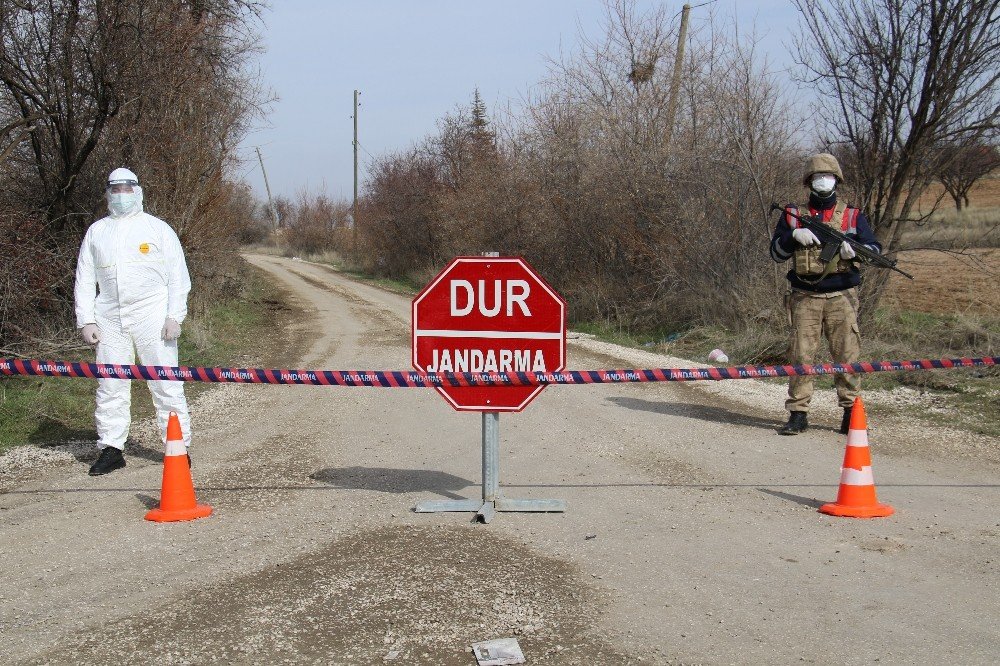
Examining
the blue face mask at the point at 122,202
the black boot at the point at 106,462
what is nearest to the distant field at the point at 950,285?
the blue face mask at the point at 122,202

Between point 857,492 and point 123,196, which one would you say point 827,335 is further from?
point 123,196

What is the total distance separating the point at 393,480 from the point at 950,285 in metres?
18.6

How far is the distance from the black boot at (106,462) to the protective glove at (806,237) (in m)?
A: 5.82

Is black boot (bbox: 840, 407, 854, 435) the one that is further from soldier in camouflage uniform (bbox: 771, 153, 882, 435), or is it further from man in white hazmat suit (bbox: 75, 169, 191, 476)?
man in white hazmat suit (bbox: 75, 169, 191, 476)

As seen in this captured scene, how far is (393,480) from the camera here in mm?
6645

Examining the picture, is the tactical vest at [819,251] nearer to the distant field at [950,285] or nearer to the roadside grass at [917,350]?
the roadside grass at [917,350]

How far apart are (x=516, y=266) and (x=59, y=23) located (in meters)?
8.34

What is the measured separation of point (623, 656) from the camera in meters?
3.79

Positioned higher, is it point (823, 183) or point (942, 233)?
point (823, 183)

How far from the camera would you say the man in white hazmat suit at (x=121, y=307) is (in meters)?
6.79

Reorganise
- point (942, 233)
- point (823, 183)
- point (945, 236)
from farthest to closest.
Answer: point (942, 233)
point (945, 236)
point (823, 183)

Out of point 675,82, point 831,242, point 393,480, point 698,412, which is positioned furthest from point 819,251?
point 675,82

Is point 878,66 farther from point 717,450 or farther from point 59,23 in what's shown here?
point 59,23

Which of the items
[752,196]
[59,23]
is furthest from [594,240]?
[59,23]
